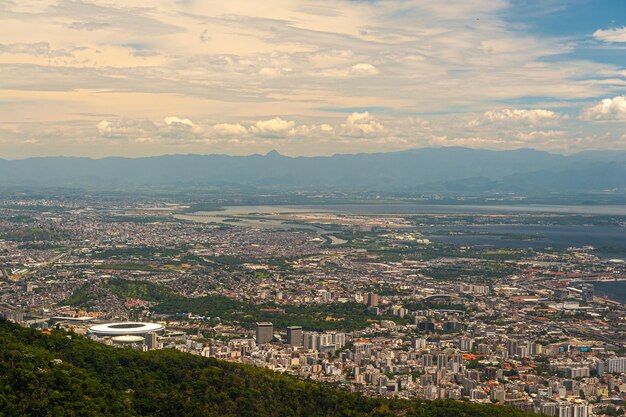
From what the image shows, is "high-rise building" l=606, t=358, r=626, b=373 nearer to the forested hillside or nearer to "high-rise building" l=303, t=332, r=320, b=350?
the forested hillside

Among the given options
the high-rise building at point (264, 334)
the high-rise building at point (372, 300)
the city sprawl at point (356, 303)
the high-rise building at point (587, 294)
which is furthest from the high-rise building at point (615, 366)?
the high-rise building at point (372, 300)

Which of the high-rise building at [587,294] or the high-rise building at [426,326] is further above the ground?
the high-rise building at [587,294]

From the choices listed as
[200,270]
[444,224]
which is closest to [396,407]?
[200,270]

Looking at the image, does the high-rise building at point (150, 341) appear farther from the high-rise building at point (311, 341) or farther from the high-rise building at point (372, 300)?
the high-rise building at point (372, 300)

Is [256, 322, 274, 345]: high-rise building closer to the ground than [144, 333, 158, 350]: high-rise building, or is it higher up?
closer to the ground

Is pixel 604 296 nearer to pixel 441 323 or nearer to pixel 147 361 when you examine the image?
pixel 441 323

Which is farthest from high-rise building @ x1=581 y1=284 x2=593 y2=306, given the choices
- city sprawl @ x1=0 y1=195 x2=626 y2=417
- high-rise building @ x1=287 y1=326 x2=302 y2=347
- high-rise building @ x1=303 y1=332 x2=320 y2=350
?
high-rise building @ x1=287 y1=326 x2=302 y2=347
